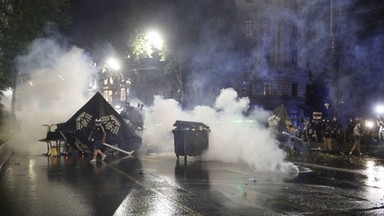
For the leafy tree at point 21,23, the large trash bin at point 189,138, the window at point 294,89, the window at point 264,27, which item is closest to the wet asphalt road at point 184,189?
the large trash bin at point 189,138

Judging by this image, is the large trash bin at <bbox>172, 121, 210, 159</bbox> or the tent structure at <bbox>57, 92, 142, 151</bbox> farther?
the tent structure at <bbox>57, 92, 142, 151</bbox>

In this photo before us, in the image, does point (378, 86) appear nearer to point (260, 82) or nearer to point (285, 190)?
point (260, 82)

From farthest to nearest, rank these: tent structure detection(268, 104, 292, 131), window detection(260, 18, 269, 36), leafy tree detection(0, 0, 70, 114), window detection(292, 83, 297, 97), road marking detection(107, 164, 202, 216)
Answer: window detection(292, 83, 297, 97) < window detection(260, 18, 269, 36) < leafy tree detection(0, 0, 70, 114) < tent structure detection(268, 104, 292, 131) < road marking detection(107, 164, 202, 216)

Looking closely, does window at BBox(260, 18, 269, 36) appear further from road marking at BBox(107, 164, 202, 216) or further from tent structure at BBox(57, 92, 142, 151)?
road marking at BBox(107, 164, 202, 216)

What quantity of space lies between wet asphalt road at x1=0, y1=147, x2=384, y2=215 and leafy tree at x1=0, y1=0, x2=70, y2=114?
14.4 meters

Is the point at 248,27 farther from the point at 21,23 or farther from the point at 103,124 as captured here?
the point at 103,124

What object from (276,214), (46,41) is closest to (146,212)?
(276,214)

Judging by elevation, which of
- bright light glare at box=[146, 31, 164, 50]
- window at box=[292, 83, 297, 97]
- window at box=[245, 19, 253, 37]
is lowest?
window at box=[292, 83, 297, 97]

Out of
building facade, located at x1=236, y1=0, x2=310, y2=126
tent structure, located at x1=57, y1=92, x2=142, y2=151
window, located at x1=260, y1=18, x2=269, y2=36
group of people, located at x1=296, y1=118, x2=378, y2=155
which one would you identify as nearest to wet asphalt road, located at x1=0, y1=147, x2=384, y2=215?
tent structure, located at x1=57, y1=92, x2=142, y2=151

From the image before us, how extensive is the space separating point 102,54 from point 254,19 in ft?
51.5

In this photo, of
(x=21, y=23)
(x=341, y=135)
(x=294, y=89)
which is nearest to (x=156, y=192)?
(x=341, y=135)

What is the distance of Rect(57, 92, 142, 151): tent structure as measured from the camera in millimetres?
14922

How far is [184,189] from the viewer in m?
8.48

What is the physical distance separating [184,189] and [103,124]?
7514 mm
